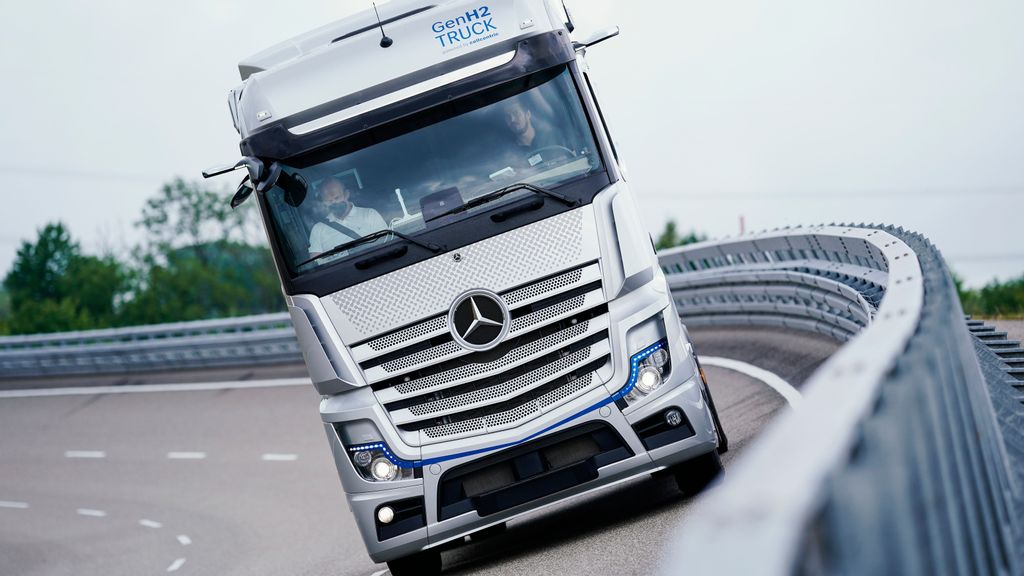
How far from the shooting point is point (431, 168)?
306 inches

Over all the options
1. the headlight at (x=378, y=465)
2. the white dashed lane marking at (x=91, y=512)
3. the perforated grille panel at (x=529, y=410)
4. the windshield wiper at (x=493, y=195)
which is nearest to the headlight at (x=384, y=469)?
the headlight at (x=378, y=465)

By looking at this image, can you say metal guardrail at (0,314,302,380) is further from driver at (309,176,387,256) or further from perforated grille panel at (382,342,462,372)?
perforated grille panel at (382,342,462,372)

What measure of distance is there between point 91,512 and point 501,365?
10531mm

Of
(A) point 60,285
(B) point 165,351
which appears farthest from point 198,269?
(B) point 165,351

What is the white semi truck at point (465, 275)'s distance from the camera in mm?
7559

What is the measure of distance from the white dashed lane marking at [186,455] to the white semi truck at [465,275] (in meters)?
10.9

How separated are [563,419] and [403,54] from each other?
2.32 metres

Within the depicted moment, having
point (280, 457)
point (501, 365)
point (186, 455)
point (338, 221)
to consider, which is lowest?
point (280, 457)

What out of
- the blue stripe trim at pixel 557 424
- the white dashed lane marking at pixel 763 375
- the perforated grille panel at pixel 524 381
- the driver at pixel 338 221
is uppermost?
the driver at pixel 338 221

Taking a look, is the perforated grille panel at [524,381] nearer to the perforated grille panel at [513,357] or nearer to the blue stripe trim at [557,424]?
the perforated grille panel at [513,357]

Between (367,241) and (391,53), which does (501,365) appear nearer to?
(367,241)

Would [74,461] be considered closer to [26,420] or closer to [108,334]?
[26,420]

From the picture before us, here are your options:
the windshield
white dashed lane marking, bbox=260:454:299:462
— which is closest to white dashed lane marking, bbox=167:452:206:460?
white dashed lane marking, bbox=260:454:299:462

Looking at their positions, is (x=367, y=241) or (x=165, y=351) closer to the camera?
(x=367, y=241)
